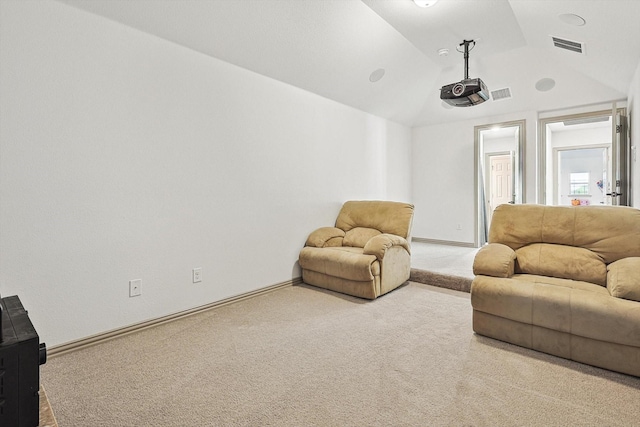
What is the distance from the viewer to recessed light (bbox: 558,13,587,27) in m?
2.91

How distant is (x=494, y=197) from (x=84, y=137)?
311 inches

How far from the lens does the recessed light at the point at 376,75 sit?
4.36 meters

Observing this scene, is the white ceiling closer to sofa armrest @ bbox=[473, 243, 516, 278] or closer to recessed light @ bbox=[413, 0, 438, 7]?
recessed light @ bbox=[413, 0, 438, 7]

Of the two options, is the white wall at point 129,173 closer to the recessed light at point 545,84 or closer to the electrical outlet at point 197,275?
the electrical outlet at point 197,275

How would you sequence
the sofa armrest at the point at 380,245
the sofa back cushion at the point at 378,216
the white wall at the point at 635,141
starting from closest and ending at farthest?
the white wall at the point at 635,141, the sofa armrest at the point at 380,245, the sofa back cushion at the point at 378,216

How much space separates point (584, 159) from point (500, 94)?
4.83m

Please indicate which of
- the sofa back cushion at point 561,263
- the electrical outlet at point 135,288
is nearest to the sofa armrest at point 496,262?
the sofa back cushion at point 561,263

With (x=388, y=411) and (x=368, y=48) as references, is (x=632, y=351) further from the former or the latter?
(x=368, y=48)

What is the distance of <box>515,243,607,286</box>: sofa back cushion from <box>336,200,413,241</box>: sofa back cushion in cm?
135

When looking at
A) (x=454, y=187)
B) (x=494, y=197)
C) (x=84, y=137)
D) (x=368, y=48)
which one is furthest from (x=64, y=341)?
(x=494, y=197)

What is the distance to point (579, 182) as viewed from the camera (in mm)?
8203

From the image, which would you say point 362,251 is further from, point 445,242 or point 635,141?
point 635,141

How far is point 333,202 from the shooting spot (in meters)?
4.62

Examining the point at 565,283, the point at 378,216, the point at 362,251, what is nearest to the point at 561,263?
the point at 565,283
